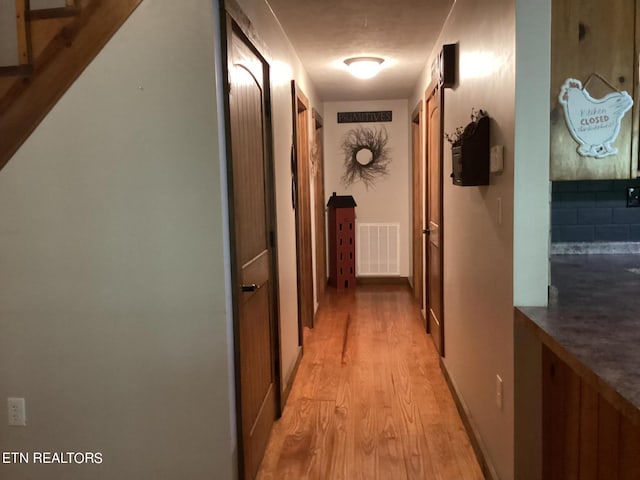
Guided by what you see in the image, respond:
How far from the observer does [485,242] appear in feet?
7.00

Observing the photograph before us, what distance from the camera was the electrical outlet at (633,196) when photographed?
8.14 ft

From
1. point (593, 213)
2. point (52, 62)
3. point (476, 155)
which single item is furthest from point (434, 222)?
point (52, 62)

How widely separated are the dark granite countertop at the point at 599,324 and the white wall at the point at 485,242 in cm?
24

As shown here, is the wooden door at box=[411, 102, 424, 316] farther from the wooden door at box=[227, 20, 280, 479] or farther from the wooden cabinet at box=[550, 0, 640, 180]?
the wooden cabinet at box=[550, 0, 640, 180]

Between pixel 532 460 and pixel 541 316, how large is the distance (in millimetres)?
571

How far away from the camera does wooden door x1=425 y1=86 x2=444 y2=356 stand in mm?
3441

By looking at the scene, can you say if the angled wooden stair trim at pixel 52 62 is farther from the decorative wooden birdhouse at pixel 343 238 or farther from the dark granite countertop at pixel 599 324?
the decorative wooden birdhouse at pixel 343 238

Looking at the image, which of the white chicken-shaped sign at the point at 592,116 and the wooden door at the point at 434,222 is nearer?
the white chicken-shaped sign at the point at 592,116

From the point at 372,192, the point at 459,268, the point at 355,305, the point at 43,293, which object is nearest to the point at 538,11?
the point at 459,268

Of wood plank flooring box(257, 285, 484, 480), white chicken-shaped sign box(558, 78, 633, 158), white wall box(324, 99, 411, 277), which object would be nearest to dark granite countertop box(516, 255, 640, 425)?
white chicken-shaped sign box(558, 78, 633, 158)

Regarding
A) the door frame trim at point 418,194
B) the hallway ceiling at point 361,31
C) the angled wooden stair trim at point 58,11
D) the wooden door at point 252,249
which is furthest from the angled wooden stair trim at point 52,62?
the door frame trim at point 418,194

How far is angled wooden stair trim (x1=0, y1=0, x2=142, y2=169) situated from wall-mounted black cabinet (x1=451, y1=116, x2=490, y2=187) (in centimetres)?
139

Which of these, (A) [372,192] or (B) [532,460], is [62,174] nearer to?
(B) [532,460]

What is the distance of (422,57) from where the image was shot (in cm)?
397
